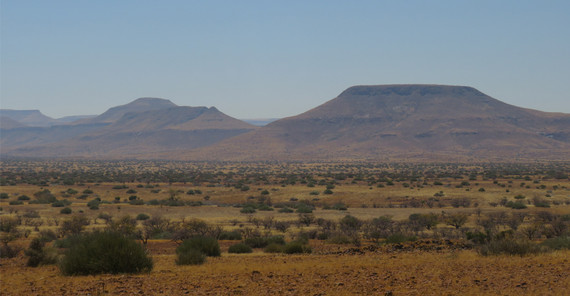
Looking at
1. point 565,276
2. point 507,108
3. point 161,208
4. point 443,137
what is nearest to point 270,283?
point 565,276

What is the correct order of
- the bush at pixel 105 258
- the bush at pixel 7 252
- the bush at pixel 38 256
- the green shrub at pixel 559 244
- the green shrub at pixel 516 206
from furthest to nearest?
the green shrub at pixel 516 206, the bush at pixel 7 252, the green shrub at pixel 559 244, the bush at pixel 38 256, the bush at pixel 105 258

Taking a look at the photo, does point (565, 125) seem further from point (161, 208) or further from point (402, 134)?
point (161, 208)

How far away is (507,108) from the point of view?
195500mm

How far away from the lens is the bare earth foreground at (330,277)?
10.9 meters

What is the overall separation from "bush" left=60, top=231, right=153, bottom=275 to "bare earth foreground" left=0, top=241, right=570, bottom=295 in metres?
0.43

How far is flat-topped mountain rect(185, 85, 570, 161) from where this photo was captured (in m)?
157

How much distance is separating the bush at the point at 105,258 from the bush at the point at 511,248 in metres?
9.80

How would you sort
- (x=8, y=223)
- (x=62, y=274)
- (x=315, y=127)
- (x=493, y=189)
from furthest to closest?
(x=315, y=127), (x=493, y=189), (x=8, y=223), (x=62, y=274)

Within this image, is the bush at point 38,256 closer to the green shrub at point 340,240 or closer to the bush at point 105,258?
the bush at point 105,258

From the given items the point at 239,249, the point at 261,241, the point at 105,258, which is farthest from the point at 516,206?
the point at 105,258

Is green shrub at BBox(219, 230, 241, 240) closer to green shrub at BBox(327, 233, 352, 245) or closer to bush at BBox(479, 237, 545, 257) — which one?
green shrub at BBox(327, 233, 352, 245)

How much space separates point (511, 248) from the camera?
590 inches

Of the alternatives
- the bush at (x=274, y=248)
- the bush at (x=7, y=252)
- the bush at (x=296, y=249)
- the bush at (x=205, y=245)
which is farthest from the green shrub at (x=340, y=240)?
the bush at (x=7, y=252)

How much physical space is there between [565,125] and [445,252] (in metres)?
188
